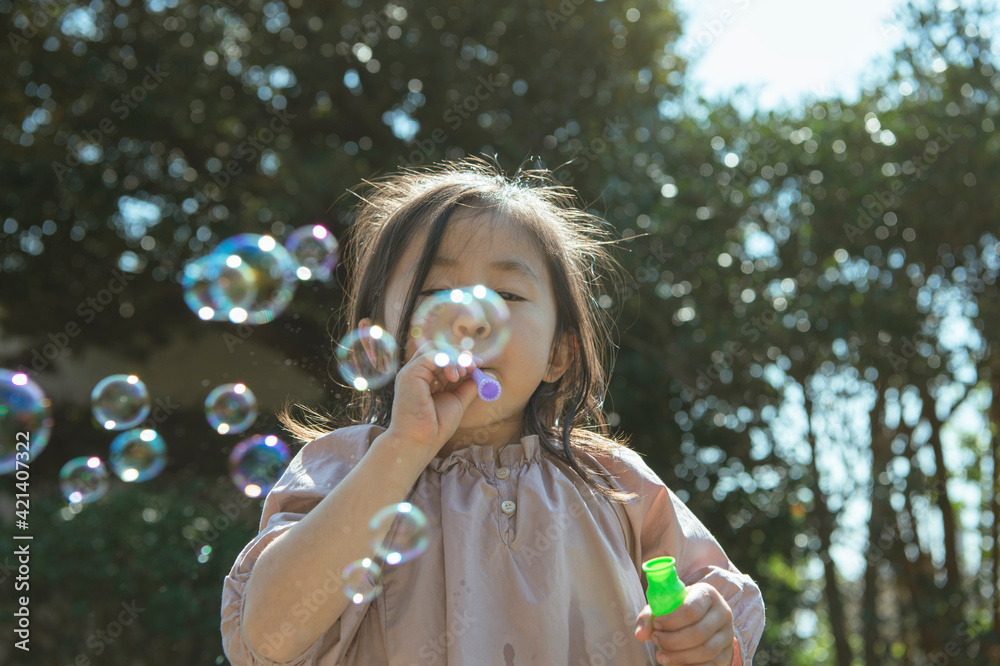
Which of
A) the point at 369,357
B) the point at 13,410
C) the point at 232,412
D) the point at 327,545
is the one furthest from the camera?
the point at 13,410

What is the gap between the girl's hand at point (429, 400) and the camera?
4.14ft

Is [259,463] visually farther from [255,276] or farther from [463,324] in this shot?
[463,324]

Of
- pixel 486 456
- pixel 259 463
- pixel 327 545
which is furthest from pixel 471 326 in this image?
pixel 259 463

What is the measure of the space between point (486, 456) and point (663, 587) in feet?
1.36

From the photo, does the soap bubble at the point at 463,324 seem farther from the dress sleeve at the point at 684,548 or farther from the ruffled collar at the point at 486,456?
the dress sleeve at the point at 684,548

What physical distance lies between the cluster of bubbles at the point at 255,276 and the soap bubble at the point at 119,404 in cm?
38

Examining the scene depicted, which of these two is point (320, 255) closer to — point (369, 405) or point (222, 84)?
point (369, 405)

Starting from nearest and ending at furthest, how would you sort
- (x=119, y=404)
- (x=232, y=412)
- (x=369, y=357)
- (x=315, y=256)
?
1. (x=369, y=357)
2. (x=232, y=412)
3. (x=315, y=256)
4. (x=119, y=404)

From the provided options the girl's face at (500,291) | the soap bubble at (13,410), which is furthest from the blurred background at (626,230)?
the girl's face at (500,291)

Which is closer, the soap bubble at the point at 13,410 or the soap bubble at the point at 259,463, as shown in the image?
the soap bubble at the point at 259,463

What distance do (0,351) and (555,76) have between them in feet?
15.4

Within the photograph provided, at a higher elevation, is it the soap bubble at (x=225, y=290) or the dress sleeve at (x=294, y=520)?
the soap bubble at (x=225, y=290)

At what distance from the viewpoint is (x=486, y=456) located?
4.78 ft

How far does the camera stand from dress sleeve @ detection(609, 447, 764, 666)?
1390 mm
